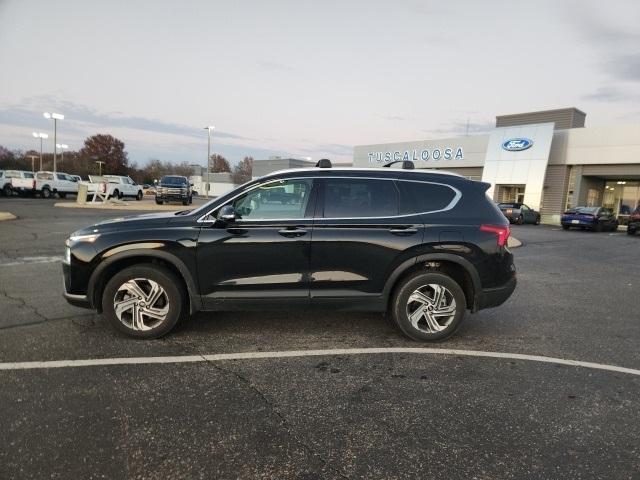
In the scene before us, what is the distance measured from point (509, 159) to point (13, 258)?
111 ft

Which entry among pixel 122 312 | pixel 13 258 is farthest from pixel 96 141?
pixel 122 312

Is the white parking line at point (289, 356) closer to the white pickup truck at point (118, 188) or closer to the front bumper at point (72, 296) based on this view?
the front bumper at point (72, 296)

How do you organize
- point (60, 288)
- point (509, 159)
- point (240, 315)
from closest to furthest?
1. point (240, 315)
2. point (60, 288)
3. point (509, 159)

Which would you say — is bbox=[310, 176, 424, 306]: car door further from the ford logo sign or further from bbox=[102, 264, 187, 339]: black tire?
the ford logo sign

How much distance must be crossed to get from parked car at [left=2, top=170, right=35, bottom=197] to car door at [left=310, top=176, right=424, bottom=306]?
35.4m

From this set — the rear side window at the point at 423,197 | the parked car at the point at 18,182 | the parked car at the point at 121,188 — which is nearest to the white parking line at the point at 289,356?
the rear side window at the point at 423,197

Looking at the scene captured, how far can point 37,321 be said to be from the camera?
5.09 meters

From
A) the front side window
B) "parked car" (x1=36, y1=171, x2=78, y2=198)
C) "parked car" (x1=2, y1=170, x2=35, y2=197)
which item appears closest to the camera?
the front side window

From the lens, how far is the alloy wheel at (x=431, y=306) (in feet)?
15.6

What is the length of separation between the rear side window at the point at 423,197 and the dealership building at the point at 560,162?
28106 mm

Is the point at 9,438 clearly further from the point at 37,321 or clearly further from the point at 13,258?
the point at 13,258

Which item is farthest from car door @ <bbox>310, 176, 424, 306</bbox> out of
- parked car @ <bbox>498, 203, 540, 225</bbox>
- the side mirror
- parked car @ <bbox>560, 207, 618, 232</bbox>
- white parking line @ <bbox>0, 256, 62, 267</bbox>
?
parked car @ <bbox>498, 203, 540, 225</bbox>

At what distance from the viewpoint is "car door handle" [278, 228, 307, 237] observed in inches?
179

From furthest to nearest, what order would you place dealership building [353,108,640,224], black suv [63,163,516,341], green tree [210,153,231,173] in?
green tree [210,153,231,173], dealership building [353,108,640,224], black suv [63,163,516,341]
